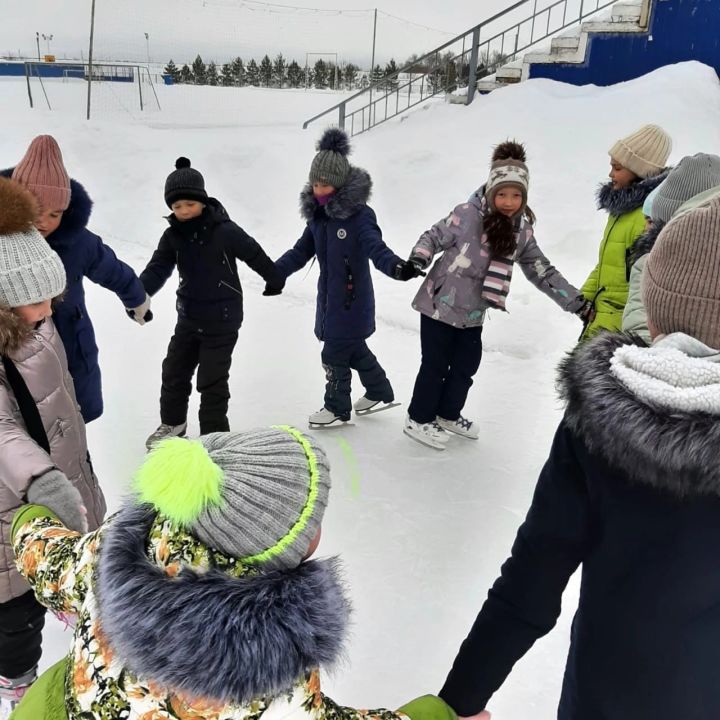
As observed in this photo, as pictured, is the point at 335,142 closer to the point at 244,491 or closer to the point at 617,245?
the point at 617,245

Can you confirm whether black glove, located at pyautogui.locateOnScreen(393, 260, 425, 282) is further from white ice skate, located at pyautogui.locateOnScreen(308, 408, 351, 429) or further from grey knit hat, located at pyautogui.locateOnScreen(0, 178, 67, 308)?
grey knit hat, located at pyautogui.locateOnScreen(0, 178, 67, 308)

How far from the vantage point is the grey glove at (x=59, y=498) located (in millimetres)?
1455

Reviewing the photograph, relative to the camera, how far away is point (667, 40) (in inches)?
317

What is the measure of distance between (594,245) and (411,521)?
172 inches

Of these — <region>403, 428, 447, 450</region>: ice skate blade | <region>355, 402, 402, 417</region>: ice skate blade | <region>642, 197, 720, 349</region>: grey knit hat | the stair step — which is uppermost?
the stair step

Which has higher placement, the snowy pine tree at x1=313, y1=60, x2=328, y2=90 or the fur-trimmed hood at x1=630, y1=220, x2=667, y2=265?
Answer: the snowy pine tree at x1=313, y1=60, x2=328, y2=90

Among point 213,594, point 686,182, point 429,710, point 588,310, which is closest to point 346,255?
point 588,310

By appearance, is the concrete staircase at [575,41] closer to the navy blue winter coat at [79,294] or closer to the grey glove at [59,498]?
the navy blue winter coat at [79,294]

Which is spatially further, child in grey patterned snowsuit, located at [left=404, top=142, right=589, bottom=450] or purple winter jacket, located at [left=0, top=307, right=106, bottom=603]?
child in grey patterned snowsuit, located at [left=404, top=142, right=589, bottom=450]

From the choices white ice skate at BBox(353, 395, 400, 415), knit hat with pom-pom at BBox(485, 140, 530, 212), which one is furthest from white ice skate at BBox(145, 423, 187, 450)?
knit hat with pom-pom at BBox(485, 140, 530, 212)

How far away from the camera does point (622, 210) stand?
123 inches

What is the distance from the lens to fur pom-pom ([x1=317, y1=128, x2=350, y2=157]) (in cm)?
343

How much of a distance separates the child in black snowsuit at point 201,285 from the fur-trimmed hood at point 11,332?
4.73ft

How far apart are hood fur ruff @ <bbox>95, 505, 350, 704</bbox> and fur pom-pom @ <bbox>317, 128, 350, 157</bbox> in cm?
281
